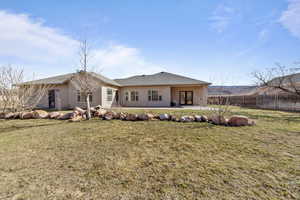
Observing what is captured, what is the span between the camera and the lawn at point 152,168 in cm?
215

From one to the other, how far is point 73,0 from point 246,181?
10.6 m

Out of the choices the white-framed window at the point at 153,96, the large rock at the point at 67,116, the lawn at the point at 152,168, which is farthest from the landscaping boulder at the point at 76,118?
the white-framed window at the point at 153,96

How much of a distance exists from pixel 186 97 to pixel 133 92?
7.29 m

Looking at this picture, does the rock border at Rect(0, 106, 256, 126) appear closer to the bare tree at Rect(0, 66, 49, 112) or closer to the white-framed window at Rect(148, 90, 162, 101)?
the bare tree at Rect(0, 66, 49, 112)

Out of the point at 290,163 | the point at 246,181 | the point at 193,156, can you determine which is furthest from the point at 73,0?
the point at 290,163

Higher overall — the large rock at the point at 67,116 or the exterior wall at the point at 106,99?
the exterior wall at the point at 106,99

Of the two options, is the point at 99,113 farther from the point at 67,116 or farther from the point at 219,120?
the point at 219,120

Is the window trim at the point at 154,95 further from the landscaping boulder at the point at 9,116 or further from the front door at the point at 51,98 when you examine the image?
the landscaping boulder at the point at 9,116

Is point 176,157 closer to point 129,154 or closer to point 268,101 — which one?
point 129,154

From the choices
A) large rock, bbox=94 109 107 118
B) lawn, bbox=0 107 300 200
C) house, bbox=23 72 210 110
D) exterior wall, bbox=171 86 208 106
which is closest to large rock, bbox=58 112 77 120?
large rock, bbox=94 109 107 118

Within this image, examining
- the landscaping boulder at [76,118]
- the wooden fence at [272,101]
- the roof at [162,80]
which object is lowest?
the landscaping boulder at [76,118]

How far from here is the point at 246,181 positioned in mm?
2400

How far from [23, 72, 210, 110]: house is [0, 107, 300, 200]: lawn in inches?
441

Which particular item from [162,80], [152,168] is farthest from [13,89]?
[162,80]
